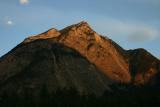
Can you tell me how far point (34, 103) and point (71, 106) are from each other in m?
14.5

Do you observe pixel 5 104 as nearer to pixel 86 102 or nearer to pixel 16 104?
pixel 16 104

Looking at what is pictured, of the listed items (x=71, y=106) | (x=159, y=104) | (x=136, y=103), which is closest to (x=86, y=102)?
(x=71, y=106)

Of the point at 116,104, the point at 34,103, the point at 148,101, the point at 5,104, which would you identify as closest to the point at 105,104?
the point at 116,104

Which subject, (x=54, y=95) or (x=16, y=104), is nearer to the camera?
(x=16, y=104)

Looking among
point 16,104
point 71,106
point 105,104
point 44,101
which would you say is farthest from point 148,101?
point 16,104

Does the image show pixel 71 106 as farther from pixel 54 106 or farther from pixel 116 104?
pixel 116 104

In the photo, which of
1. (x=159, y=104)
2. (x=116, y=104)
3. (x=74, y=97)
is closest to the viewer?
(x=159, y=104)

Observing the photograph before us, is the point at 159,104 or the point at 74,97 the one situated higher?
the point at 74,97

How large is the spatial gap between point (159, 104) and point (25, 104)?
50.7m

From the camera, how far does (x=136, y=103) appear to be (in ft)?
531

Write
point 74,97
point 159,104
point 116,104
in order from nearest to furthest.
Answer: point 159,104 → point 116,104 → point 74,97

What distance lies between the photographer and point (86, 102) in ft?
541

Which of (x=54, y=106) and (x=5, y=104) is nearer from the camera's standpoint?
(x=54, y=106)

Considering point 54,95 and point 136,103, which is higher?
point 54,95
